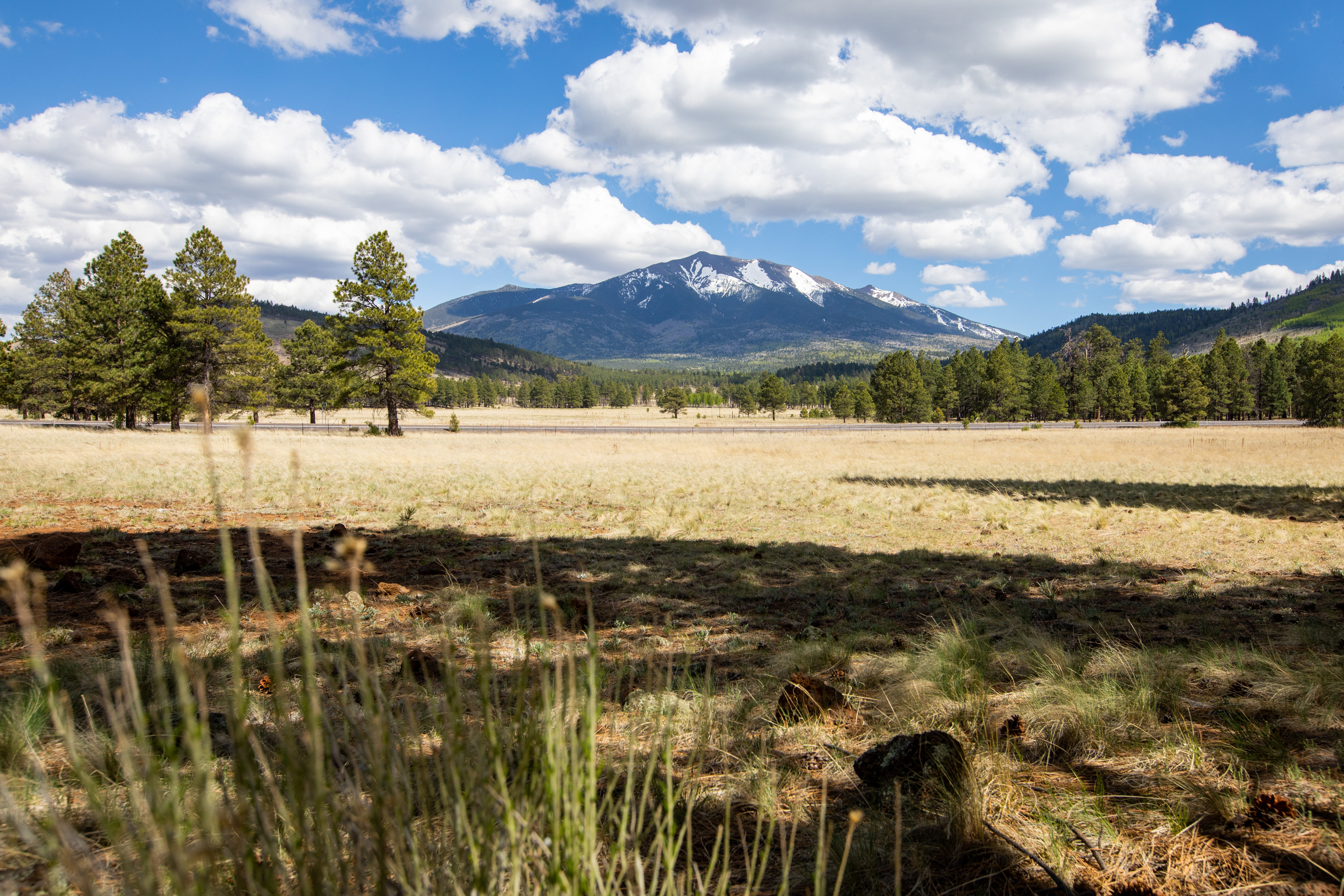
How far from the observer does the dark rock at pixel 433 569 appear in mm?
7789

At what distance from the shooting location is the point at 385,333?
1576 inches

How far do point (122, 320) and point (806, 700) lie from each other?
4840cm

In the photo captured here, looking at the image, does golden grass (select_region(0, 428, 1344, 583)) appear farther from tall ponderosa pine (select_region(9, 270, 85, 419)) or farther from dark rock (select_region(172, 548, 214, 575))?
tall ponderosa pine (select_region(9, 270, 85, 419))

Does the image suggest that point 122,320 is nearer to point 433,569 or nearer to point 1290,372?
point 433,569

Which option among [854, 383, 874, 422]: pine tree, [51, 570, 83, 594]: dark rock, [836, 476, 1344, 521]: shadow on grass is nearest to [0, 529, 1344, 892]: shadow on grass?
[51, 570, 83, 594]: dark rock

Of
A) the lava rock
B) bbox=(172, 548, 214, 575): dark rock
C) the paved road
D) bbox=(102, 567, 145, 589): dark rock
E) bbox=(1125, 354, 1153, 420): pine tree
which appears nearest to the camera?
the lava rock

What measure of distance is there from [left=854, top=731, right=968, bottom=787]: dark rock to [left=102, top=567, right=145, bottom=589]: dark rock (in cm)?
693

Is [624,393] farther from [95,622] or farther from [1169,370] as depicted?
[95,622]

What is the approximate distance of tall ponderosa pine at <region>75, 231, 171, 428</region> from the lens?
122 feet

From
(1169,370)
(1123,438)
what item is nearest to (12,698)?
(1123,438)

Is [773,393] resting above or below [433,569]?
above

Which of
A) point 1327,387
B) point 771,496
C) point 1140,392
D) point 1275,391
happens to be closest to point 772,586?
point 771,496

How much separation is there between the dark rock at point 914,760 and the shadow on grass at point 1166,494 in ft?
41.4

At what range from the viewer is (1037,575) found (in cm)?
788
